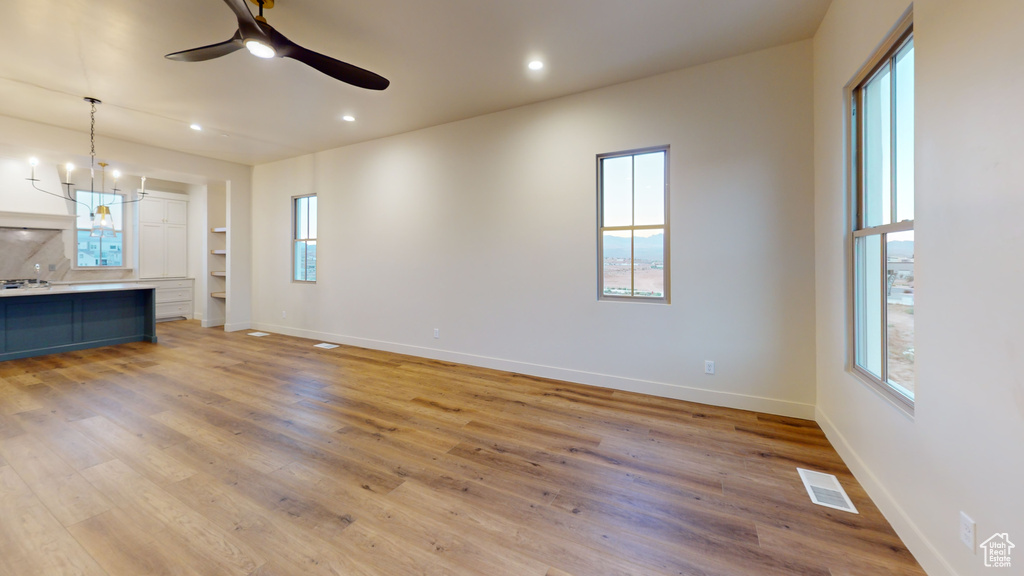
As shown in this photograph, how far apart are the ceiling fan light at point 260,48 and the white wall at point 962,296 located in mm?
3295

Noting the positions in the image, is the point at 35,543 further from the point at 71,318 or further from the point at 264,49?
the point at 71,318

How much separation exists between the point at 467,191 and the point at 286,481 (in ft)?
10.8

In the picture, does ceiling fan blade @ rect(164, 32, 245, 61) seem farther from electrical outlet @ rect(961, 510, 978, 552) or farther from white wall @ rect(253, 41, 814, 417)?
electrical outlet @ rect(961, 510, 978, 552)

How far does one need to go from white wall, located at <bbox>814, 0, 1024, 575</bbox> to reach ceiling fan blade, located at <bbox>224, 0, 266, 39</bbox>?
3.13 meters

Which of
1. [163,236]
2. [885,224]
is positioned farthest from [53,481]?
[163,236]

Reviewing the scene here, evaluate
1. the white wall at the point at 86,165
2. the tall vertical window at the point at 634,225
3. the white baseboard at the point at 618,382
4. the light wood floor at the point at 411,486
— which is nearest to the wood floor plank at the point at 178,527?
the light wood floor at the point at 411,486

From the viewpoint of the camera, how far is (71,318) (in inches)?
197

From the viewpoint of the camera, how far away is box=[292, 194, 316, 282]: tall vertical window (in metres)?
5.95

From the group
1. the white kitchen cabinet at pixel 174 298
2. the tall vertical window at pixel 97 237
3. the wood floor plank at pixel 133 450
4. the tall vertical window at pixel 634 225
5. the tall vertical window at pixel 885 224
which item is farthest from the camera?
the white kitchen cabinet at pixel 174 298

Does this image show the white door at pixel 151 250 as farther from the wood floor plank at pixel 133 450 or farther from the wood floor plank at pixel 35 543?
the wood floor plank at pixel 35 543

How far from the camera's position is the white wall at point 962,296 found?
1078 millimetres

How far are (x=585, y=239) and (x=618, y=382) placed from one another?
143 centimetres

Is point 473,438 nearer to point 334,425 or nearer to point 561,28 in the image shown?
point 334,425

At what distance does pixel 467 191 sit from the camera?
171 inches
